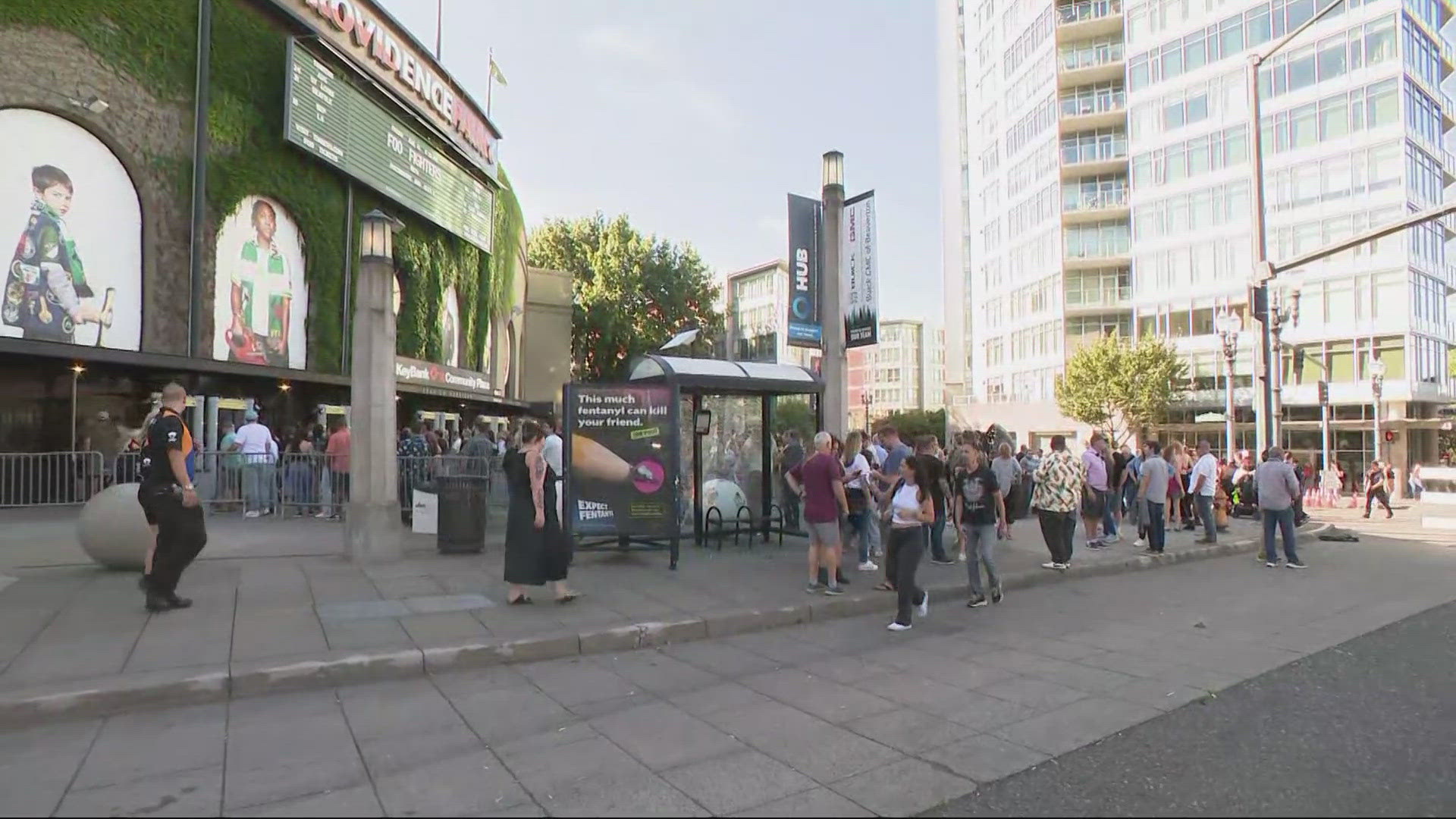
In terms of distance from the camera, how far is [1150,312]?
1690 inches

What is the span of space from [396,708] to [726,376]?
6.40 meters

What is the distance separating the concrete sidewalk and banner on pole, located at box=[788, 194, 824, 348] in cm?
396

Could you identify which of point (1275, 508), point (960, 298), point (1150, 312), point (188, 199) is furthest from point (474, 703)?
point (960, 298)

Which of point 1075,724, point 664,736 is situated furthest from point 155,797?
point 1075,724

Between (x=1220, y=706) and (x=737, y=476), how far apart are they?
24.8 ft

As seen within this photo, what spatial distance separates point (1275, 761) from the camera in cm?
432

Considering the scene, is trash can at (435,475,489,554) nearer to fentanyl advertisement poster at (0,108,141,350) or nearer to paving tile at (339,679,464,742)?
paving tile at (339,679,464,742)

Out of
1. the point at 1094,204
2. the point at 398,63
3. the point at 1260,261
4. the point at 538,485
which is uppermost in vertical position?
the point at 1094,204

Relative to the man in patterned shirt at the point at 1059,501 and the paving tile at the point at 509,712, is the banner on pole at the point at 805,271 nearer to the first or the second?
the man in patterned shirt at the point at 1059,501

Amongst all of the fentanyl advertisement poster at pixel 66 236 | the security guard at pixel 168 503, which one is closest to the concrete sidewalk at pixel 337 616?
the security guard at pixel 168 503

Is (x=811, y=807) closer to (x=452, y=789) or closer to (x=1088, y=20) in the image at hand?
(x=452, y=789)

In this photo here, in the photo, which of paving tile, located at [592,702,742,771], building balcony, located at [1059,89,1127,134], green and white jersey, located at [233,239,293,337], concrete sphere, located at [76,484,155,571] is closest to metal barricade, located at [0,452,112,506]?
green and white jersey, located at [233,239,293,337]

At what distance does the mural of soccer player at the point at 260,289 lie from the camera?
18.2 metres

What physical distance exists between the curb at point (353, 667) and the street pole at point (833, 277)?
5.40 meters
